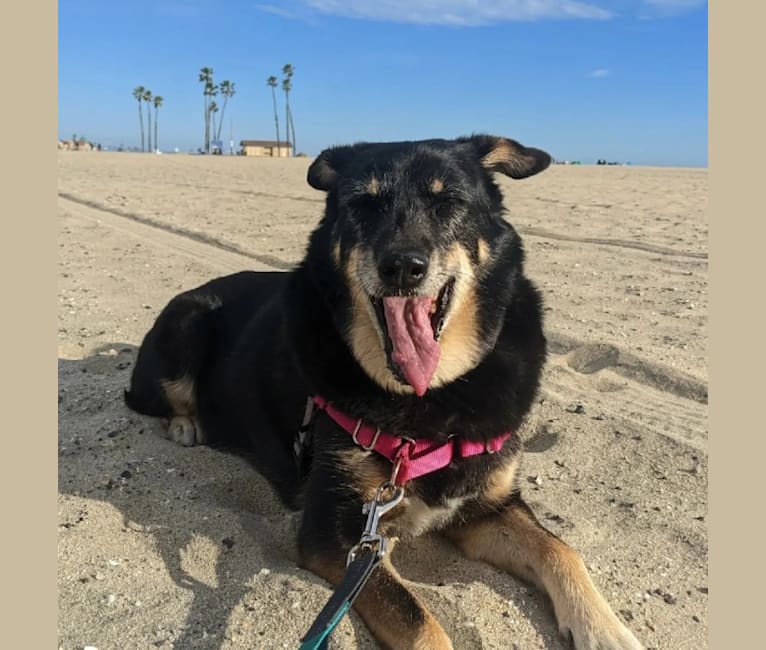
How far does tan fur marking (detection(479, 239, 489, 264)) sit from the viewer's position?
3.26 m

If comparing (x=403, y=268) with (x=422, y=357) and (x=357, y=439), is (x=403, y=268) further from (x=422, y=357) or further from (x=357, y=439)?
(x=357, y=439)

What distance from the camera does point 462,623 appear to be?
272 cm

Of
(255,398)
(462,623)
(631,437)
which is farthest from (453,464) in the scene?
(631,437)

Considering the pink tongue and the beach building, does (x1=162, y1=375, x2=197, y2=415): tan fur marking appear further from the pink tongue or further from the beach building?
the beach building

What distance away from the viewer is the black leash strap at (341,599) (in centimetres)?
209

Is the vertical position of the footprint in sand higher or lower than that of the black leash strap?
higher

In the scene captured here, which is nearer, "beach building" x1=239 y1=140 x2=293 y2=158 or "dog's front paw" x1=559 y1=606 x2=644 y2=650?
"dog's front paw" x1=559 y1=606 x2=644 y2=650

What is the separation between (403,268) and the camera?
2859 millimetres

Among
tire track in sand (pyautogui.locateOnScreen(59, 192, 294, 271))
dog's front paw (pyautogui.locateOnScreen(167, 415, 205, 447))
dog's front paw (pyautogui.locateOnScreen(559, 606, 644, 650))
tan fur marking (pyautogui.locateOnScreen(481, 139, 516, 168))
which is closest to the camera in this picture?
dog's front paw (pyautogui.locateOnScreen(559, 606, 644, 650))

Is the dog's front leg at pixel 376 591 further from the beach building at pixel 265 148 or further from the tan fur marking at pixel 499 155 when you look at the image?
the beach building at pixel 265 148

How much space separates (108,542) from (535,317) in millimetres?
2407

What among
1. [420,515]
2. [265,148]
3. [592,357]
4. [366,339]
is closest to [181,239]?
[592,357]

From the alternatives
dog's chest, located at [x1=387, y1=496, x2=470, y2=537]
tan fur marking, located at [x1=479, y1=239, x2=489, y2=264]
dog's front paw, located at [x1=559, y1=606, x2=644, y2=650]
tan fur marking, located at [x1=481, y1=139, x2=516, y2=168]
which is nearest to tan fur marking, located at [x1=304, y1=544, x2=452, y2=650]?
dog's chest, located at [x1=387, y1=496, x2=470, y2=537]

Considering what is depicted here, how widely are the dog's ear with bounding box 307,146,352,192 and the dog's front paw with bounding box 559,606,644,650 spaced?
245 cm
